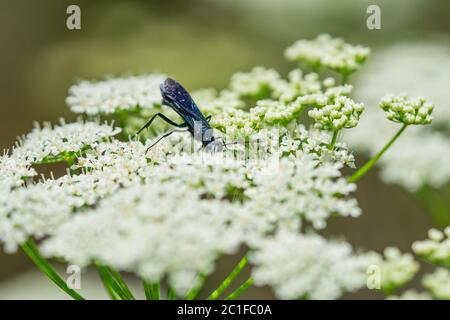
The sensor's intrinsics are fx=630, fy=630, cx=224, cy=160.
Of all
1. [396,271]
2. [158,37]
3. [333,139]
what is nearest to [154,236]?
[396,271]

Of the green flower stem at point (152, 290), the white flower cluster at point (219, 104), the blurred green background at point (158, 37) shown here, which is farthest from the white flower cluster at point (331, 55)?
the blurred green background at point (158, 37)

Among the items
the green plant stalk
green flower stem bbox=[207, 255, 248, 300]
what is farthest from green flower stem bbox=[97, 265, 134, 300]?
green flower stem bbox=[207, 255, 248, 300]

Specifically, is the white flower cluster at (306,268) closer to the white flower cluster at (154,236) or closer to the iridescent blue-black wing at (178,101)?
the white flower cluster at (154,236)

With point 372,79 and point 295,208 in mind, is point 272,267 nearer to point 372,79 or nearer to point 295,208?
point 295,208

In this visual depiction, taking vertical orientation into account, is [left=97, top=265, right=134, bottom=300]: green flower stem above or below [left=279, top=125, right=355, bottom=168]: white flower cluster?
below

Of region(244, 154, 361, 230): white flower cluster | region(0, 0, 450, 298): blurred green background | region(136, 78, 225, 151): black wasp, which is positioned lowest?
region(244, 154, 361, 230): white flower cluster

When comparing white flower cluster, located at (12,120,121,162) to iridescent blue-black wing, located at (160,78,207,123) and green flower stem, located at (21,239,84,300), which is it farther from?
green flower stem, located at (21,239,84,300)
